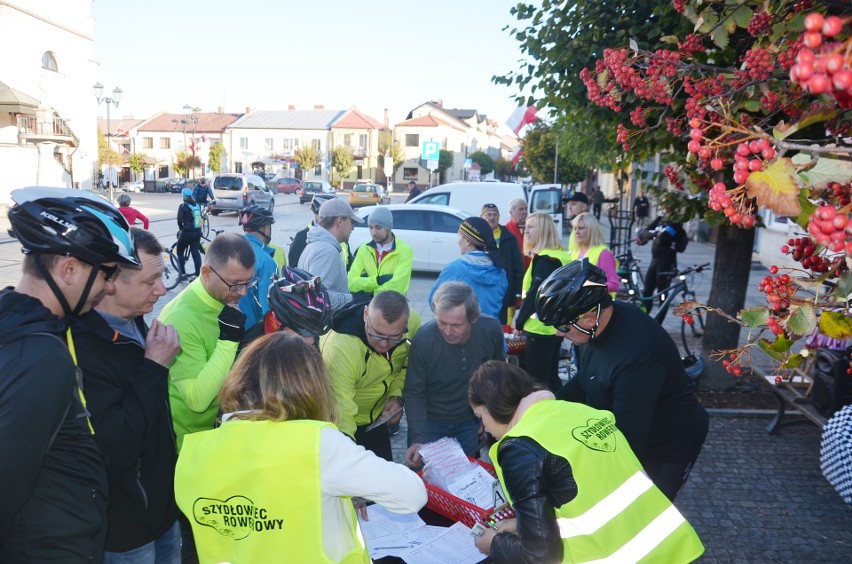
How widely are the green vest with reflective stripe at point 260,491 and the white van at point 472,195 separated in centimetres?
1376

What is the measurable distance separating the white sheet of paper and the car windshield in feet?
104

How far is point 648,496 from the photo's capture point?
229cm

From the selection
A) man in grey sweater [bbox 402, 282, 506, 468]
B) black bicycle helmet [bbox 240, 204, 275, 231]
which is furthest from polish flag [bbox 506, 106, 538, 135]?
man in grey sweater [bbox 402, 282, 506, 468]

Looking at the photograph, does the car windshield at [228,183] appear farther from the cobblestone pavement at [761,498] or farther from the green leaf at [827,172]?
the green leaf at [827,172]

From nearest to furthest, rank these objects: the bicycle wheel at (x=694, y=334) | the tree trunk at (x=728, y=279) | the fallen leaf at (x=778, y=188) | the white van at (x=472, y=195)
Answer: the fallen leaf at (x=778, y=188), the tree trunk at (x=728, y=279), the bicycle wheel at (x=694, y=334), the white van at (x=472, y=195)

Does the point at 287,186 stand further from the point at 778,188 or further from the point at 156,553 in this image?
the point at 778,188

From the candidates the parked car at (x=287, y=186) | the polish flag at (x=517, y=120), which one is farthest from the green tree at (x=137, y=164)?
the polish flag at (x=517, y=120)

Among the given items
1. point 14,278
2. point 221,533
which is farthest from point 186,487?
point 14,278

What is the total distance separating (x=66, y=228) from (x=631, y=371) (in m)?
2.23

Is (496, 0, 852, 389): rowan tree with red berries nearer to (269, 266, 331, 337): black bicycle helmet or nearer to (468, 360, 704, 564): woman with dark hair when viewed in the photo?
(468, 360, 704, 564): woman with dark hair

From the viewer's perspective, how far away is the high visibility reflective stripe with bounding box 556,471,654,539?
2.13 meters

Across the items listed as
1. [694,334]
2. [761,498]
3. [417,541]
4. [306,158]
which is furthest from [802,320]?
[306,158]

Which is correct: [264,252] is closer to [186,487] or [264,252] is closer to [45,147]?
[186,487]

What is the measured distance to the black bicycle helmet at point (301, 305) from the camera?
11.0 ft
